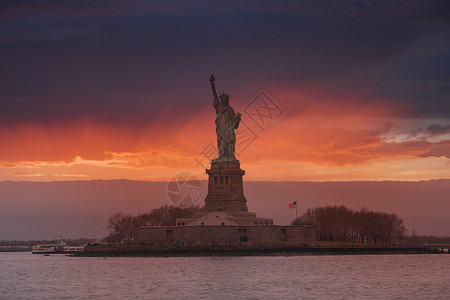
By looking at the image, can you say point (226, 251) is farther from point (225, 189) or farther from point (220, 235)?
point (225, 189)

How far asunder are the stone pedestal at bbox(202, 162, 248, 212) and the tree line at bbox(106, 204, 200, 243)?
27960 mm

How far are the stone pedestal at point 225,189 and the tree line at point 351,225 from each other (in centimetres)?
2614

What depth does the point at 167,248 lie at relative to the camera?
106438 millimetres

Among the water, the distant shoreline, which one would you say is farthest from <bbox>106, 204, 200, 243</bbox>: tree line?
the water

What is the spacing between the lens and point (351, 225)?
5266 inches

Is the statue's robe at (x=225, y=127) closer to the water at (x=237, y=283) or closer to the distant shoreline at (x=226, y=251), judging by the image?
the distant shoreline at (x=226, y=251)

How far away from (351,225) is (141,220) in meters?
44.3

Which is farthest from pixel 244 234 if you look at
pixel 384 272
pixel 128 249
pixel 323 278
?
pixel 323 278

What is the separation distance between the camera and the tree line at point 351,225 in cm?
13362

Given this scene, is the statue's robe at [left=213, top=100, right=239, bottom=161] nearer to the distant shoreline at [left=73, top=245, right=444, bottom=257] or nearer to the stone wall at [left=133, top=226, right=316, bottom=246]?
the stone wall at [left=133, top=226, right=316, bottom=246]

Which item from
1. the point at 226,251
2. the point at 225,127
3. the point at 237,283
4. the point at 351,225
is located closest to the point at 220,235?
the point at 226,251

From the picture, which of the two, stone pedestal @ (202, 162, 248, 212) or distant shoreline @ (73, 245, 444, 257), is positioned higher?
stone pedestal @ (202, 162, 248, 212)

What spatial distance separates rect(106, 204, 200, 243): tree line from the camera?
140875 millimetres

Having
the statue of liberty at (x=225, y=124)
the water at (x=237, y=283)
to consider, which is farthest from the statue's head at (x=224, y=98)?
the water at (x=237, y=283)
